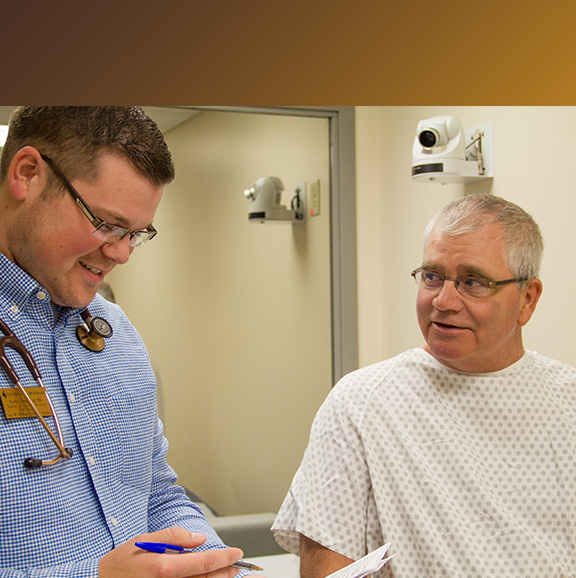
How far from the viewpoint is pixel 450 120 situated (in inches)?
97.0

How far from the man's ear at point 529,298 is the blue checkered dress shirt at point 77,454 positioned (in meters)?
0.93

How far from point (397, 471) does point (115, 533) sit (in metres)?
0.65

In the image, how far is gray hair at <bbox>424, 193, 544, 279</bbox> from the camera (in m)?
1.56

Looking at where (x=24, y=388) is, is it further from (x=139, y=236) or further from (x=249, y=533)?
(x=249, y=533)

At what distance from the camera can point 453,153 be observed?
2.41 meters

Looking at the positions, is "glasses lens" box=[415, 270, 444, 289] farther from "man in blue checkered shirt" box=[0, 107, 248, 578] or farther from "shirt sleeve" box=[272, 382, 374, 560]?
"man in blue checkered shirt" box=[0, 107, 248, 578]

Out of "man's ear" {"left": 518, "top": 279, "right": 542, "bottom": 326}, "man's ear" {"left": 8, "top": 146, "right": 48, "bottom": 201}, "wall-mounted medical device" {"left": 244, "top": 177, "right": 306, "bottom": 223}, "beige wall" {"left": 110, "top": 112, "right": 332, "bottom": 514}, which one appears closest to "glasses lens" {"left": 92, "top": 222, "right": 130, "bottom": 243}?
"man's ear" {"left": 8, "top": 146, "right": 48, "bottom": 201}

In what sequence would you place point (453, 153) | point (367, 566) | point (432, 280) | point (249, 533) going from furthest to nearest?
1. point (249, 533)
2. point (453, 153)
3. point (432, 280)
4. point (367, 566)

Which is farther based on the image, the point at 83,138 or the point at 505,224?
the point at 505,224

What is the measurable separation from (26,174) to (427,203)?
6.96ft

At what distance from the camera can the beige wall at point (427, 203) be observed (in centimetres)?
207

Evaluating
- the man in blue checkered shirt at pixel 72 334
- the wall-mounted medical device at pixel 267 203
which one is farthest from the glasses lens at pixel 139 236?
the wall-mounted medical device at pixel 267 203

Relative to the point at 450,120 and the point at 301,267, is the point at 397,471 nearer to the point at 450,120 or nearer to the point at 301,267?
the point at 450,120

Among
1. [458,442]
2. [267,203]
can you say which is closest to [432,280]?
[458,442]
